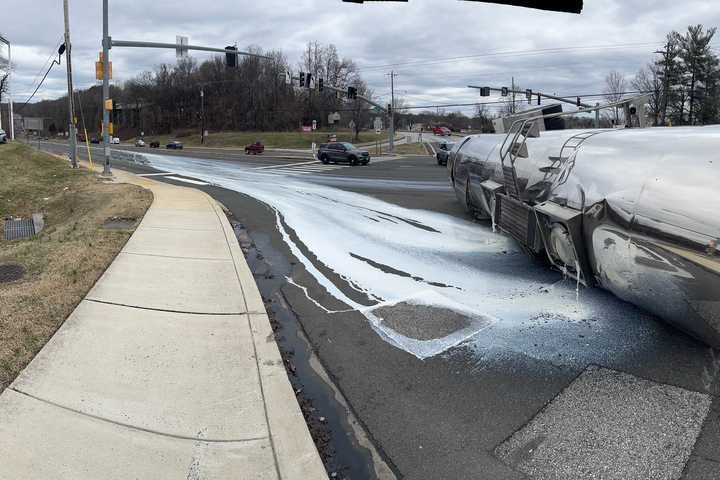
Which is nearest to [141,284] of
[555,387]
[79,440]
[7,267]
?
[7,267]

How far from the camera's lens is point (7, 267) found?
22.3ft

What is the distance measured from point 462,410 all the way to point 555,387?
0.79 metres

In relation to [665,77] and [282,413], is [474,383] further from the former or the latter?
[665,77]

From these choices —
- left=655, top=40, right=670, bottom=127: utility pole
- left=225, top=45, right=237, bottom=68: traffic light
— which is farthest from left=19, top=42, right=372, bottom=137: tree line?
left=225, top=45, right=237, bottom=68: traffic light

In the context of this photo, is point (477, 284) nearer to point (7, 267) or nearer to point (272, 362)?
point (272, 362)

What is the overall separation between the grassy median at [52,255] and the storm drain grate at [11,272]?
3.2 inches

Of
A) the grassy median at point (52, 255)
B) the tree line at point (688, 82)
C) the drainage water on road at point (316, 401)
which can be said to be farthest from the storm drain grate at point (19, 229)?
the tree line at point (688, 82)

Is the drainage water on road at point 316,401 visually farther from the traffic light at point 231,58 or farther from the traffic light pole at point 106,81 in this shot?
the traffic light at point 231,58

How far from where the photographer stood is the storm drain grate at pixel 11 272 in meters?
6.26

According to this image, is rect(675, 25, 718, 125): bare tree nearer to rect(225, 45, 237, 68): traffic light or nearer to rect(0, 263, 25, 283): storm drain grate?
rect(225, 45, 237, 68): traffic light

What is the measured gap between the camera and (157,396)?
374cm

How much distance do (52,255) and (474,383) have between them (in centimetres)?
569

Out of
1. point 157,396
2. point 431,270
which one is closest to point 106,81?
point 431,270

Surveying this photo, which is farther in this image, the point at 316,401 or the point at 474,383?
the point at 474,383
